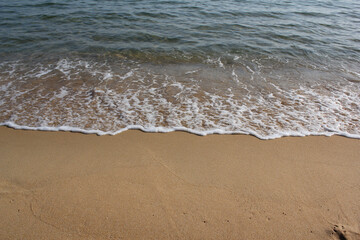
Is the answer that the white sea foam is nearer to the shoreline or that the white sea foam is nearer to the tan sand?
the shoreline

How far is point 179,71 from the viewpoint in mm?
5789

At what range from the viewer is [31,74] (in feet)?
17.8

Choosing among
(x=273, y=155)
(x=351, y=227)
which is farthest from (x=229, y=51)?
(x=351, y=227)

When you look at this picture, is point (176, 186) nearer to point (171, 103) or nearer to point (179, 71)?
point (171, 103)

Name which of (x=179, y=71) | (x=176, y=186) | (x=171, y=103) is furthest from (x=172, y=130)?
(x=179, y=71)

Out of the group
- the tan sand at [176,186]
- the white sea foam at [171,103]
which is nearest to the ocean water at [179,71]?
the white sea foam at [171,103]

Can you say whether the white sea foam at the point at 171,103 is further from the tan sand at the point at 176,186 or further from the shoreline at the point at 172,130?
the tan sand at the point at 176,186

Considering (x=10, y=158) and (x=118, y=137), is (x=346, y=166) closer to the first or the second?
(x=118, y=137)

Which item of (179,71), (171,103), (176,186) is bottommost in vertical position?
(176,186)

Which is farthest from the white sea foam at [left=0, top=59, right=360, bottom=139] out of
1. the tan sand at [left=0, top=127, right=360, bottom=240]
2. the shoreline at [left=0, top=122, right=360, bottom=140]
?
the tan sand at [left=0, top=127, right=360, bottom=240]

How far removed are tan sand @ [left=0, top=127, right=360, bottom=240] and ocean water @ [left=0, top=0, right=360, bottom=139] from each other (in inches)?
13.9

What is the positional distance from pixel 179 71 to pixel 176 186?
3.62 metres

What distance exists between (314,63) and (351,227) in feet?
17.1

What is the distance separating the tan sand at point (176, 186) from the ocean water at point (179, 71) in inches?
13.9
